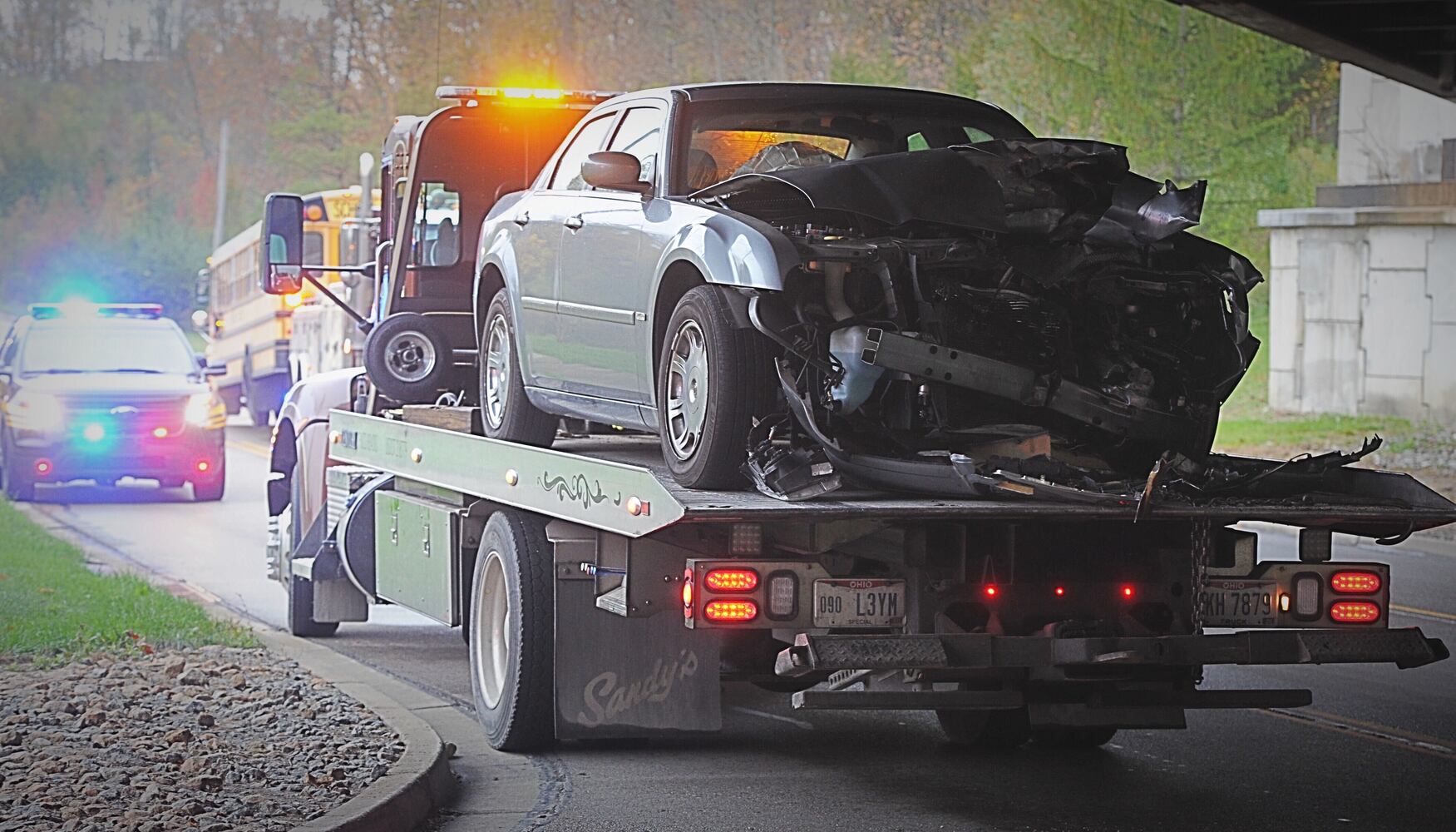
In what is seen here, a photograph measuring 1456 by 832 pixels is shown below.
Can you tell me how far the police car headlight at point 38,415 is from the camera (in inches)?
824

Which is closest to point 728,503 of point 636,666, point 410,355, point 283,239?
point 636,666

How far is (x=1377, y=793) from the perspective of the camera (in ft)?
25.5

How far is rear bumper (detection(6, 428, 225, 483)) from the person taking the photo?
21.1 metres

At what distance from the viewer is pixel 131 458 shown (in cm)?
2127

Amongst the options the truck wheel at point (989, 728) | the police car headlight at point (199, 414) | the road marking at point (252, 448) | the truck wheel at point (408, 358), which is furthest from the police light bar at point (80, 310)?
the truck wheel at point (989, 728)

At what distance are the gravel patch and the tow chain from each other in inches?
119

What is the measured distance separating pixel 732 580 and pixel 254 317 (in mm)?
26641

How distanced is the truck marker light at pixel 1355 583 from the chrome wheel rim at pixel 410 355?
566 centimetres

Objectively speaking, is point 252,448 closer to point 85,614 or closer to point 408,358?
point 85,614

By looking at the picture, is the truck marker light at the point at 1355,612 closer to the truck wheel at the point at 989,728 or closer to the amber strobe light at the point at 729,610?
the truck wheel at the point at 989,728

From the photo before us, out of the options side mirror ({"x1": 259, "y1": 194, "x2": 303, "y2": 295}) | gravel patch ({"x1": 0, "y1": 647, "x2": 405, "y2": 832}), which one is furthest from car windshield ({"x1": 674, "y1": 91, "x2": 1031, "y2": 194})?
side mirror ({"x1": 259, "y1": 194, "x2": 303, "y2": 295})

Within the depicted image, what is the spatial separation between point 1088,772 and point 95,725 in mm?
3986

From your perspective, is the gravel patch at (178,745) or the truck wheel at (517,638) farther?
the truck wheel at (517,638)

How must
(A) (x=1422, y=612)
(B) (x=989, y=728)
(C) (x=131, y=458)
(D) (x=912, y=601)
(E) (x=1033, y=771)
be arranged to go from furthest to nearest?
1. (C) (x=131, y=458)
2. (A) (x=1422, y=612)
3. (B) (x=989, y=728)
4. (E) (x=1033, y=771)
5. (D) (x=912, y=601)
